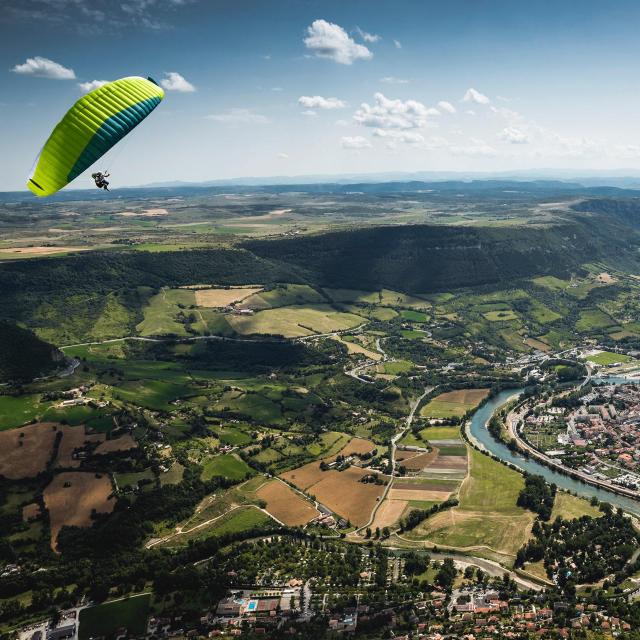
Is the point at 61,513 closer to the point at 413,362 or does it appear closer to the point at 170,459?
the point at 170,459

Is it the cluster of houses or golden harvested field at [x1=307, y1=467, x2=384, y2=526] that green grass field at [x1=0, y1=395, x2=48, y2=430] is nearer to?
golden harvested field at [x1=307, y1=467, x2=384, y2=526]

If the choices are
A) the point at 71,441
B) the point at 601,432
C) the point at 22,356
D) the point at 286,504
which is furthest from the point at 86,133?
the point at 601,432

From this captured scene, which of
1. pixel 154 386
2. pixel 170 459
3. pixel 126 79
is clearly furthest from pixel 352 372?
pixel 126 79

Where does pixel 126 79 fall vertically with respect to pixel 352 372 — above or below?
above

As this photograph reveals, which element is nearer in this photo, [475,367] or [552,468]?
[552,468]

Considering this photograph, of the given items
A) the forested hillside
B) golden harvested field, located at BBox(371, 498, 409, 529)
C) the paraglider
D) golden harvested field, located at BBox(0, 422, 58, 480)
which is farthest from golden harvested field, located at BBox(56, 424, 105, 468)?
the paraglider

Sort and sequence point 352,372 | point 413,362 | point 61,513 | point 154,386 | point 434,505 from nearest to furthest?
point 61,513
point 434,505
point 154,386
point 352,372
point 413,362

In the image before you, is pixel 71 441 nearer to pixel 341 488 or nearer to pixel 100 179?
pixel 341 488

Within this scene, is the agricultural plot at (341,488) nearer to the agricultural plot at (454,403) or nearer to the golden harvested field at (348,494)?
the golden harvested field at (348,494)
